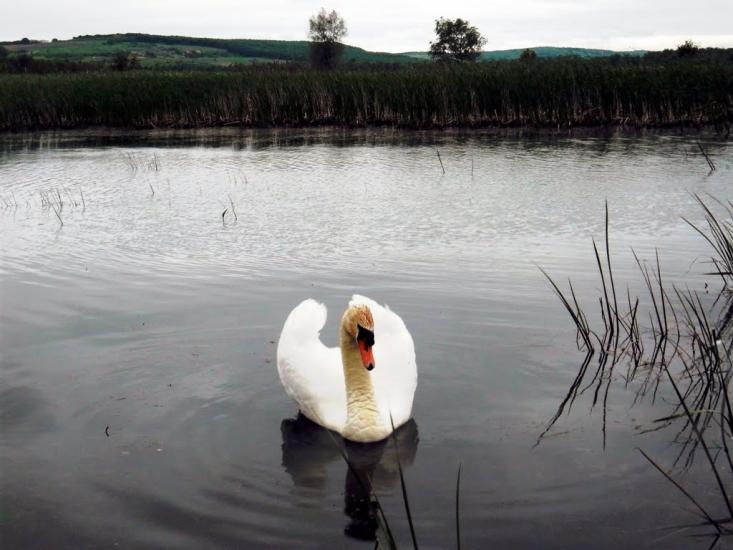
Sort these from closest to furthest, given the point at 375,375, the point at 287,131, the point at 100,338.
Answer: the point at 375,375 < the point at 100,338 < the point at 287,131

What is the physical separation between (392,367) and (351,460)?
808 mm

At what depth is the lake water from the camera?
4.69 meters

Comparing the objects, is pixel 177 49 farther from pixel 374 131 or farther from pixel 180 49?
pixel 374 131

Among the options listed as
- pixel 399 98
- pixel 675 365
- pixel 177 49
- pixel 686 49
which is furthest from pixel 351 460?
pixel 177 49

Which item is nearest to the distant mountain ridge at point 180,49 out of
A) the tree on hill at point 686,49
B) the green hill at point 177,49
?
the green hill at point 177,49

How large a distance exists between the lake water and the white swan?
16 cm

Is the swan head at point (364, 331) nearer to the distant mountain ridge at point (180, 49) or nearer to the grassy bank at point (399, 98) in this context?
the grassy bank at point (399, 98)

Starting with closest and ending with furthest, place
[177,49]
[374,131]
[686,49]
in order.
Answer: [374,131] → [686,49] → [177,49]

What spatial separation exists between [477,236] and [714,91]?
18.4 metres

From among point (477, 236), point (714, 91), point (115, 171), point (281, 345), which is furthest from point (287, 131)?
point (281, 345)

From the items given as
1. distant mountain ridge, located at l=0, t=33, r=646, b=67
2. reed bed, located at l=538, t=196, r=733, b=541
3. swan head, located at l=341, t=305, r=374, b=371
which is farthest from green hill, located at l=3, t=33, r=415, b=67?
swan head, located at l=341, t=305, r=374, b=371

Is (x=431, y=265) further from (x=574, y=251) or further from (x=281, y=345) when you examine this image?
(x=281, y=345)

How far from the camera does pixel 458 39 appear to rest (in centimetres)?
7100

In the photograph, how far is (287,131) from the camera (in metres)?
30.4
